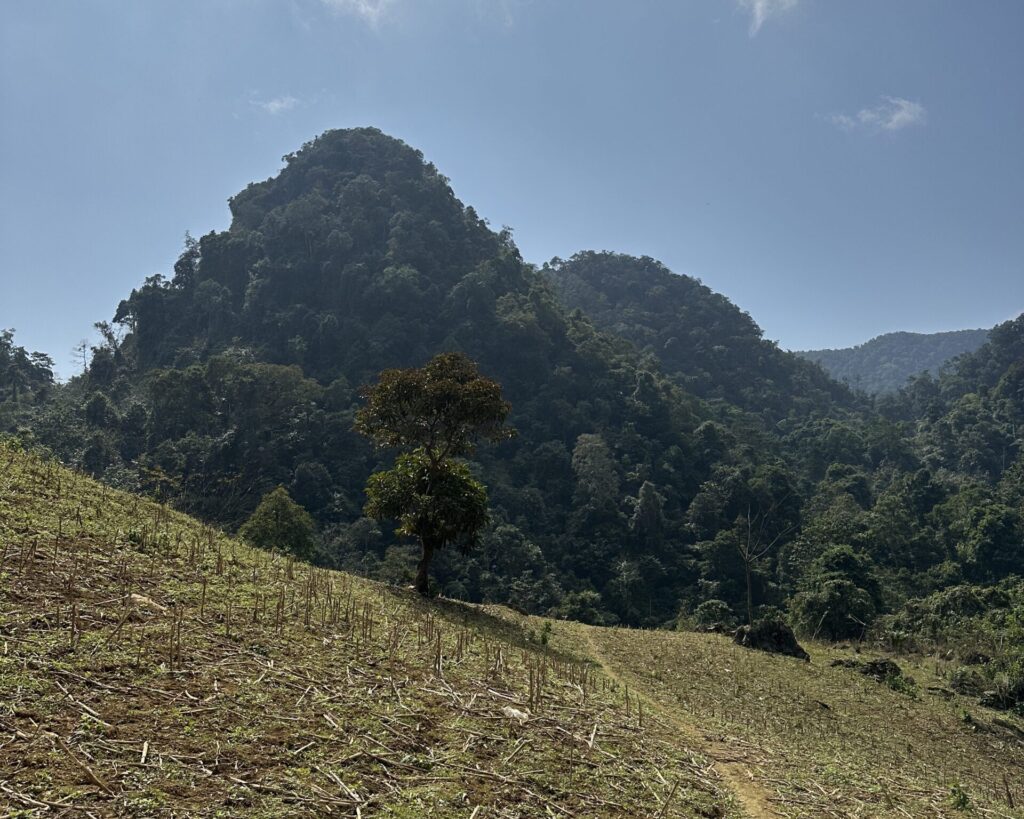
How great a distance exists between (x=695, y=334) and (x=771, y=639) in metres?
84.8

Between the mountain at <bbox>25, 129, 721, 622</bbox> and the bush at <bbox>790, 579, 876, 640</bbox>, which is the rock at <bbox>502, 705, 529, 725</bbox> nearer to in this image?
the bush at <bbox>790, 579, 876, 640</bbox>

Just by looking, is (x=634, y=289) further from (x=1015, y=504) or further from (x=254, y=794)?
(x=254, y=794)

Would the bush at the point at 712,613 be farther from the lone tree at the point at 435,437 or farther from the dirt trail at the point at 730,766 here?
the dirt trail at the point at 730,766

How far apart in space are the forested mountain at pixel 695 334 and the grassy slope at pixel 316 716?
80921mm

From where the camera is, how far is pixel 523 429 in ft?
202

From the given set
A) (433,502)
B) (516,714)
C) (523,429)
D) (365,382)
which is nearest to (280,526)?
(433,502)

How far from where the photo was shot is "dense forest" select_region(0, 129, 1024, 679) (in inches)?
1794

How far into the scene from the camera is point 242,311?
2758 inches

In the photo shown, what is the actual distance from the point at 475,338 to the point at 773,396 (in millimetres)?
45732

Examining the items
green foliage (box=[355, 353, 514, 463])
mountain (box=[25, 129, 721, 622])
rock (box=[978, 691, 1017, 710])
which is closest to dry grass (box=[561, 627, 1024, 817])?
rock (box=[978, 691, 1017, 710])

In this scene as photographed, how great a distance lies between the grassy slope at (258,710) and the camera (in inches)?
203

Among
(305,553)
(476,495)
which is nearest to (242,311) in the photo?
(305,553)

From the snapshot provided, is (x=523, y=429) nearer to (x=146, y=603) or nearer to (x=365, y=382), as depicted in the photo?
(x=365, y=382)

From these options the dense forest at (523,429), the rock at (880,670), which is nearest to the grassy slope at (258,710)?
the rock at (880,670)
